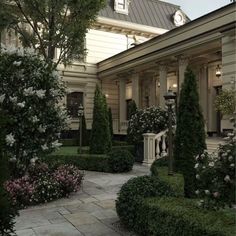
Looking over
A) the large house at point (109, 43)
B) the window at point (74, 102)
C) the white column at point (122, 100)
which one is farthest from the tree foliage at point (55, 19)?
the window at point (74, 102)

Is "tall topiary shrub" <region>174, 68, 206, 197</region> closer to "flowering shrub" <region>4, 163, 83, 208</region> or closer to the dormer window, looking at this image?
"flowering shrub" <region>4, 163, 83, 208</region>

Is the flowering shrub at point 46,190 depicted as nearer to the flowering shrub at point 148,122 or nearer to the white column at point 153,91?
the flowering shrub at point 148,122

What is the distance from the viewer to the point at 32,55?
10.4 metres

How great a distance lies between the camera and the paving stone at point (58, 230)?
21.9 ft

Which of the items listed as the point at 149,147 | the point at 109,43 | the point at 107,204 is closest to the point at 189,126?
the point at 107,204

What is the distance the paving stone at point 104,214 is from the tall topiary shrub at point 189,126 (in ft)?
6.47

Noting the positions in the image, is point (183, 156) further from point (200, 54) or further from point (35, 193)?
point (200, 54)

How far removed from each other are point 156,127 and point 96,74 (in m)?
15.1

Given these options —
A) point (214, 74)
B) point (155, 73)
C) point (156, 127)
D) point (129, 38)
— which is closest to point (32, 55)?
point (156, 127)

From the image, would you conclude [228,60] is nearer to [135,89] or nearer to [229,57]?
[229,57]

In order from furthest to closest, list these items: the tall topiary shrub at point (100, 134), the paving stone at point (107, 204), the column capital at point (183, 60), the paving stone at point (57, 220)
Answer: the column capital at point (183, 60) → the tall topiary shrub at point (100, 134) → the paving stone at point (107, 204) → the paving stone at point (57, 220)

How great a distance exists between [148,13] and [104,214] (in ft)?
100

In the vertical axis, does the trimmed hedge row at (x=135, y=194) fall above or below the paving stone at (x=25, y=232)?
above

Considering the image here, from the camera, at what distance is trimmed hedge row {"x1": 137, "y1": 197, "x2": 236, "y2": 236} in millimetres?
4709
